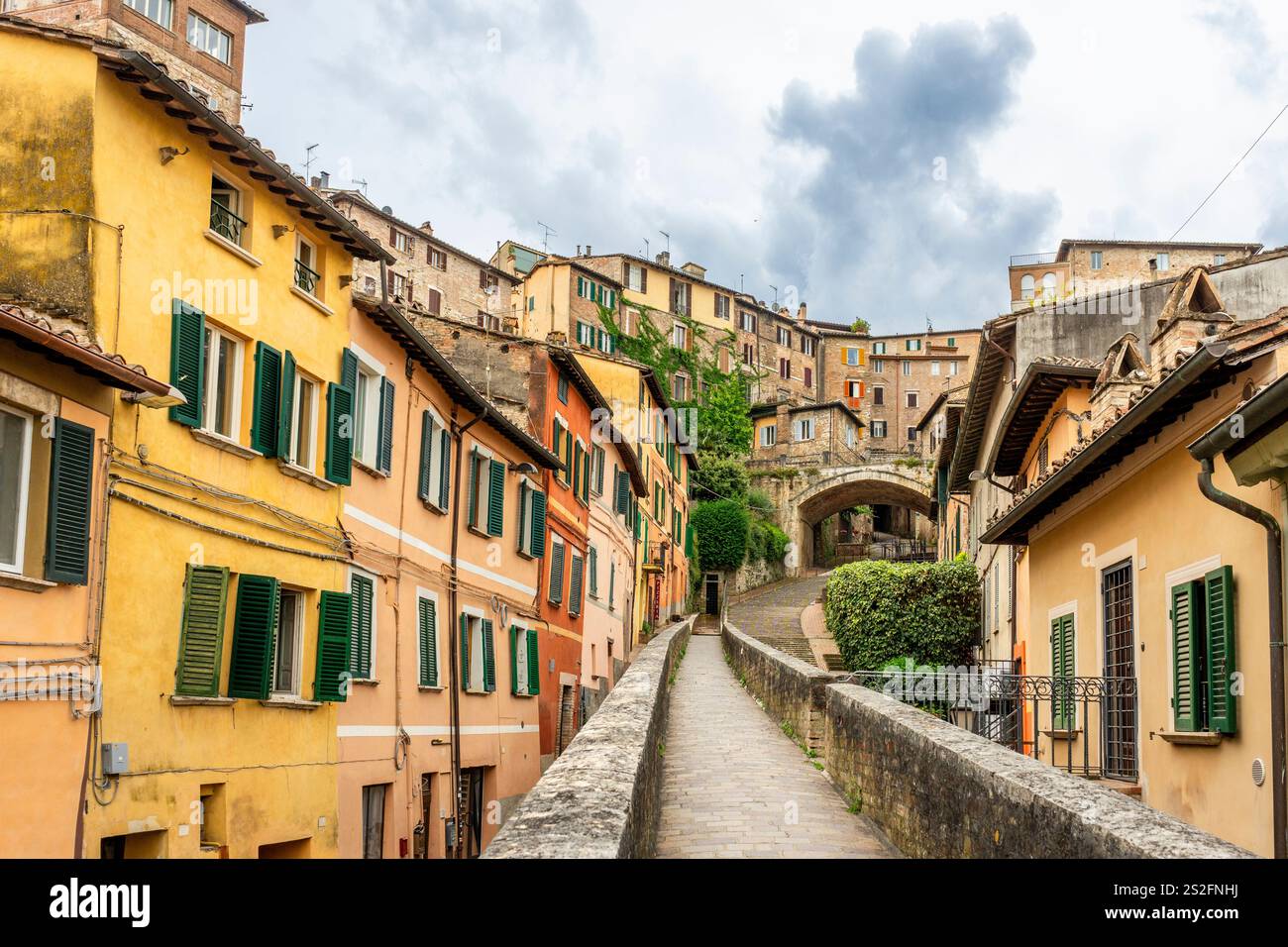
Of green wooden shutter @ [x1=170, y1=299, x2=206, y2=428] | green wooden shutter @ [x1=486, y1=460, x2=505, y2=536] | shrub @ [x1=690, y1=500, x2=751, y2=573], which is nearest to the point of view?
green wooden shutter @ [x1=170, y1=299, x2=206, y2=428]

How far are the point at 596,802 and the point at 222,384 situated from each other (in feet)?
26.1

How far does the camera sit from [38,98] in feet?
34.9

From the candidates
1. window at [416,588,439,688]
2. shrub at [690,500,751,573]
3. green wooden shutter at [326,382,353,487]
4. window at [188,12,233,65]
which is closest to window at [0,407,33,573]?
green wooden shutter at [326,382,353,487]

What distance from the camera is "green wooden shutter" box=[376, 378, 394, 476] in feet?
52.2

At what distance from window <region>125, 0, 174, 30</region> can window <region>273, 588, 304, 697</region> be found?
32874 mm

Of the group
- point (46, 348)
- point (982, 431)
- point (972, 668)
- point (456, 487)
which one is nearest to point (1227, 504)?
point (46, 348)

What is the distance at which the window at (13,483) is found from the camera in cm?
895

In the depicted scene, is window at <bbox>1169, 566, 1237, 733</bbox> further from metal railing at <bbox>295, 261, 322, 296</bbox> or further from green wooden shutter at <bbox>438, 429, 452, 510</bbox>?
green wooden shutter at <bbox>438, 429, 452, 510</bbox>

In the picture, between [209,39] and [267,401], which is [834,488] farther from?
[267,401]

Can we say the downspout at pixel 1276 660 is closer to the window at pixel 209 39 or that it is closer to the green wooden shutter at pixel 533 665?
the green wooden shutter at pixel 533 665

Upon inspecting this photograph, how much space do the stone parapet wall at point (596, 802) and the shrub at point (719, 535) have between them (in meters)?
47.1
